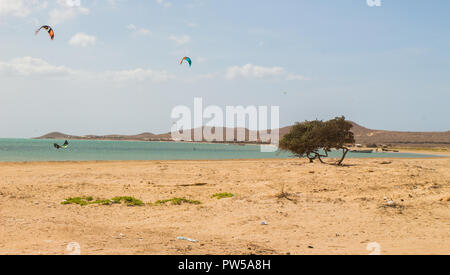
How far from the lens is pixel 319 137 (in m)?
32.8

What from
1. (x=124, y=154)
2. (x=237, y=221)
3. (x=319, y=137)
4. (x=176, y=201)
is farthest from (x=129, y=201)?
(x=124, y=154)

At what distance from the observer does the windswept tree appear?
32.0m

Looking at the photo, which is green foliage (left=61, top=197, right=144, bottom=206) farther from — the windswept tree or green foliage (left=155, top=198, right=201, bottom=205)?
the windswept tree

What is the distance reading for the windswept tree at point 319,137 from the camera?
3200 centimetres

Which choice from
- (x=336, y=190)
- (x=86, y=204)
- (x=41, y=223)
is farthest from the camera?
(x=336, y=190)

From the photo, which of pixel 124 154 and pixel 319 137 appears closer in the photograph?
pixel 319 137

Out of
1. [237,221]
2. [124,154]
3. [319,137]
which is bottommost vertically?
[124,154]

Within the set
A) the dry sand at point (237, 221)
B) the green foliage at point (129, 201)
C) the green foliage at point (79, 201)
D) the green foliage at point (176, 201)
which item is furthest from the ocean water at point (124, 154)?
the green foliage at point (79, 201)

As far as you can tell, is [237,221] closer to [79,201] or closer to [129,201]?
[129,201]
